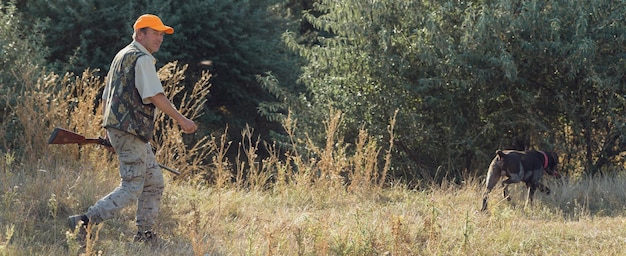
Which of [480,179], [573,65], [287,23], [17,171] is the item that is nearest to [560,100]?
[573,65]

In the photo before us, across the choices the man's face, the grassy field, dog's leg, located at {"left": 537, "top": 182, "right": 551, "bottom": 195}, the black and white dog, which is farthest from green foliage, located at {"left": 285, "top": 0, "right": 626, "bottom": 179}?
the man's face

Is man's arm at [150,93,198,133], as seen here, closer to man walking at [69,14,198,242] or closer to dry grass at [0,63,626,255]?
man walking at [69,14,198,242]

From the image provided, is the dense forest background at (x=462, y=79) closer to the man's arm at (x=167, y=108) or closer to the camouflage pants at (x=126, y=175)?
the camouflage pants at (x=126, y=175)

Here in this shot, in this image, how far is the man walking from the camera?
19.5ft

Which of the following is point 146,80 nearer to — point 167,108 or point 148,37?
point 167,108

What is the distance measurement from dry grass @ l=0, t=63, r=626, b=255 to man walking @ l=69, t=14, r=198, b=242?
367mm

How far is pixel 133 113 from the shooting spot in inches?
238

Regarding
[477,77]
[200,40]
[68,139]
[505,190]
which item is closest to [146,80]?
[68,139]

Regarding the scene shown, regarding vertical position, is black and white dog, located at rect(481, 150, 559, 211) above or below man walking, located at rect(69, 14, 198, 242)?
below

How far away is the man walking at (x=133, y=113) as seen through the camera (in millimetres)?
5941

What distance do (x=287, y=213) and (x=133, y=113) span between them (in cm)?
218

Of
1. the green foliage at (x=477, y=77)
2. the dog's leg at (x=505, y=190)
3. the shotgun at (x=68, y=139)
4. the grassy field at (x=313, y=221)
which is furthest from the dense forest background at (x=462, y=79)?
the shotgun at (x=68, y=139)

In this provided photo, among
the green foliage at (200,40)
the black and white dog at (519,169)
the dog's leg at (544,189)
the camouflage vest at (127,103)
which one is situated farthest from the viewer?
the green foliage at (200,40)

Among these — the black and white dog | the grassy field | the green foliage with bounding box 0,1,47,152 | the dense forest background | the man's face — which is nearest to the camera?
the man's face
